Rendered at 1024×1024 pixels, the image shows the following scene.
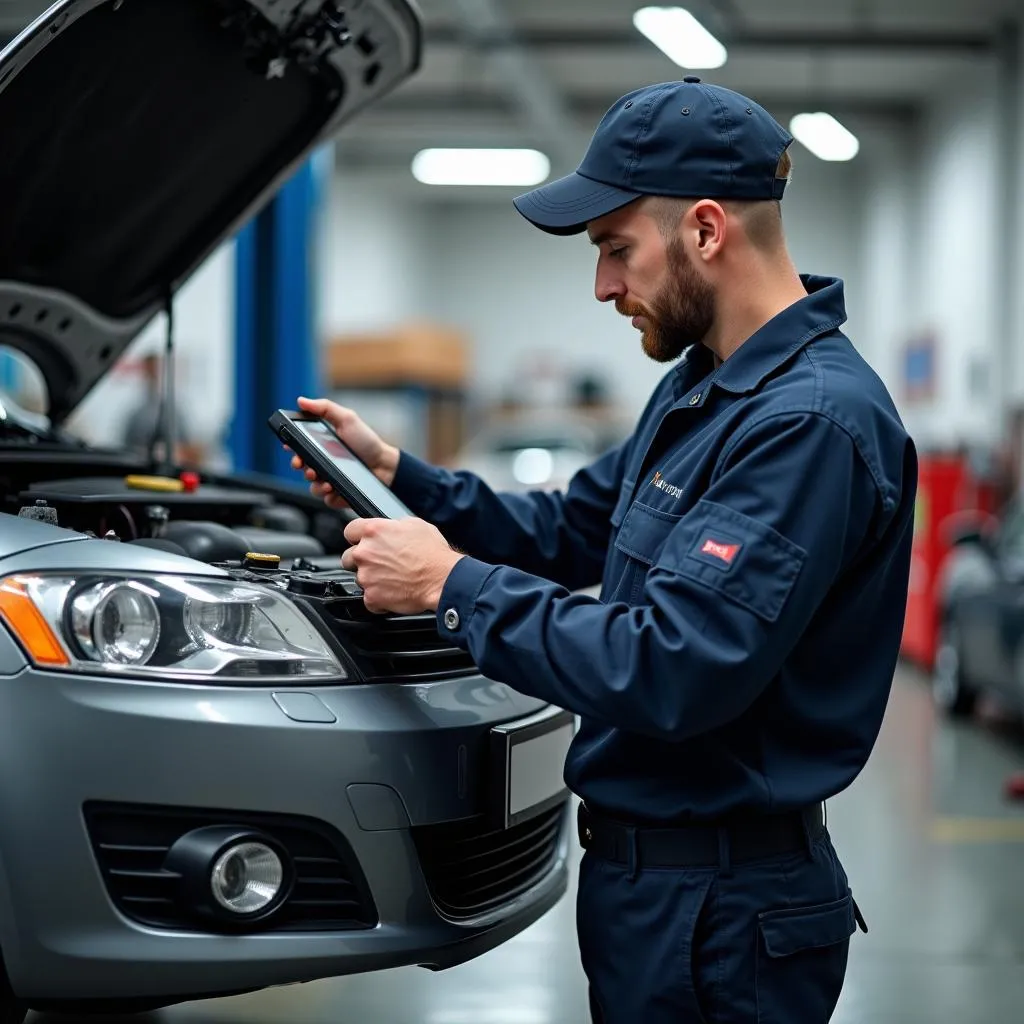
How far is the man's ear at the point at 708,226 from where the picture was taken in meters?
1.70

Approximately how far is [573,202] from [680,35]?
8.49 m

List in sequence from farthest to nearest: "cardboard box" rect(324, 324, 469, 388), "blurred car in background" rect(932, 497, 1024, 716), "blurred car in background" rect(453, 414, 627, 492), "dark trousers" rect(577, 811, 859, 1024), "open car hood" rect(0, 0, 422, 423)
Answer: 1. "cardboard box" rect(324, 324, 469, 388)
2. "blurred car in background" rect(453, 414, 627, 492)
3. "blurred car in background" rect(932, 497, 1024, 716)
4. "open car hood" rect(0, 0, 422, 423)
5. "dark trousers" rect(577, 811, 859, 1024)

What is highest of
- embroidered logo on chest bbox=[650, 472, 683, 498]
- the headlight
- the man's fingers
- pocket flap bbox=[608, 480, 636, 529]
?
embroidered logo on chest bbox=[650, 472, 683, 498]

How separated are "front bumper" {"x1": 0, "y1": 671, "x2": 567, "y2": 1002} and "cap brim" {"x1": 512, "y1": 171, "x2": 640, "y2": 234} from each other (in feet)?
2.22

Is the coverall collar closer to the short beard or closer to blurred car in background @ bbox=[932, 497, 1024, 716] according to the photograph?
the short beard

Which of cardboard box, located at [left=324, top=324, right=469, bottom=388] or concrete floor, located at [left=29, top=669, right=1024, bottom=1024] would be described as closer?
concrete floor, located at [left=29, top=669, right=1024, bottom=1024]

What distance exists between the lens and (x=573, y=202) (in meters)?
1.78

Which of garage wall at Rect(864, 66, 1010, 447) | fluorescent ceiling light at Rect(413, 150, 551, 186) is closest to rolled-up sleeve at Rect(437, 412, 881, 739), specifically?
garage wall at Rect(864, 66, 1010, 447)

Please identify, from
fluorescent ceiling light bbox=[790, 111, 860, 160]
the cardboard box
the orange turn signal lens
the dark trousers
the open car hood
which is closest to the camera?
the dark trousers

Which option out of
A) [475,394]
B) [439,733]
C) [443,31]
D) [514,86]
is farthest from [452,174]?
[439,733]

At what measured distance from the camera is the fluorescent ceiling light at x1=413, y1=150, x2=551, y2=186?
1362 cm

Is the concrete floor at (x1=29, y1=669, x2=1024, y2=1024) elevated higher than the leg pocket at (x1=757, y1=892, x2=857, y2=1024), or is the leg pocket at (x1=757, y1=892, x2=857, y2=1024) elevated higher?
the leg pocket at (x1=757, y1=892, x2=857, y2=1024)

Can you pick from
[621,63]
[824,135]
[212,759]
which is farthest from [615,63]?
[212,759]

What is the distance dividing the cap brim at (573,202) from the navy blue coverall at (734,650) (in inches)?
9.5
